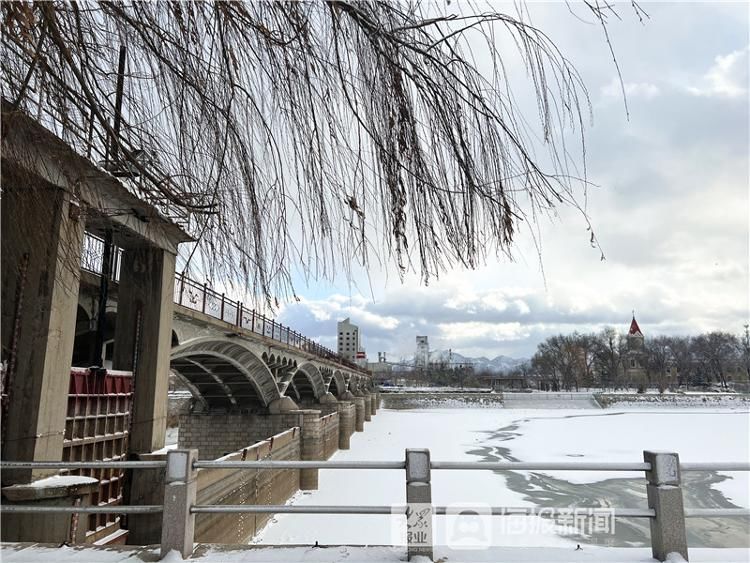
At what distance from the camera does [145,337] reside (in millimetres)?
8773

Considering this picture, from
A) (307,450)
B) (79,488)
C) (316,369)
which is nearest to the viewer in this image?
(79,488)

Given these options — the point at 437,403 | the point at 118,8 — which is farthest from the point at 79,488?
the point at 437,403

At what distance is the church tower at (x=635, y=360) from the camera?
8983cm

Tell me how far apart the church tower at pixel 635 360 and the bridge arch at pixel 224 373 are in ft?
256

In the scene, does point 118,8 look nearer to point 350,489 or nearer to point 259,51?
point 259,51

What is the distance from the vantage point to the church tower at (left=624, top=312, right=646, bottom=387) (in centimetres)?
8983

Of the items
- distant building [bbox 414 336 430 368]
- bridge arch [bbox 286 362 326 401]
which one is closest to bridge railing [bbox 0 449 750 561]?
bridge arch [bbox 286 362 326 401]

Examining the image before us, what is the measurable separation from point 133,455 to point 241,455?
665 centimetres

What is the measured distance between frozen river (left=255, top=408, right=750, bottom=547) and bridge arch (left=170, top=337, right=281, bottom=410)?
212 inches

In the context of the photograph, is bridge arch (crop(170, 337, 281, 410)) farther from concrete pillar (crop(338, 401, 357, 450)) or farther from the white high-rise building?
concrete pillar (crop(338, 401, 357, 450))

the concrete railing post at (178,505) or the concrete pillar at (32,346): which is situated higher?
the concrete pillar at (32,346)

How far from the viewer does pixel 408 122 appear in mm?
2691

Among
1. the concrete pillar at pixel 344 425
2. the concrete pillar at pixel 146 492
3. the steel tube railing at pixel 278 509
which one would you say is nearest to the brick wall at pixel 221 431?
the concrete pillar at pixel 344 425

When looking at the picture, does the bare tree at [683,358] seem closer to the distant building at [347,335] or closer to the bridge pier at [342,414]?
the distant building at [347,335]
